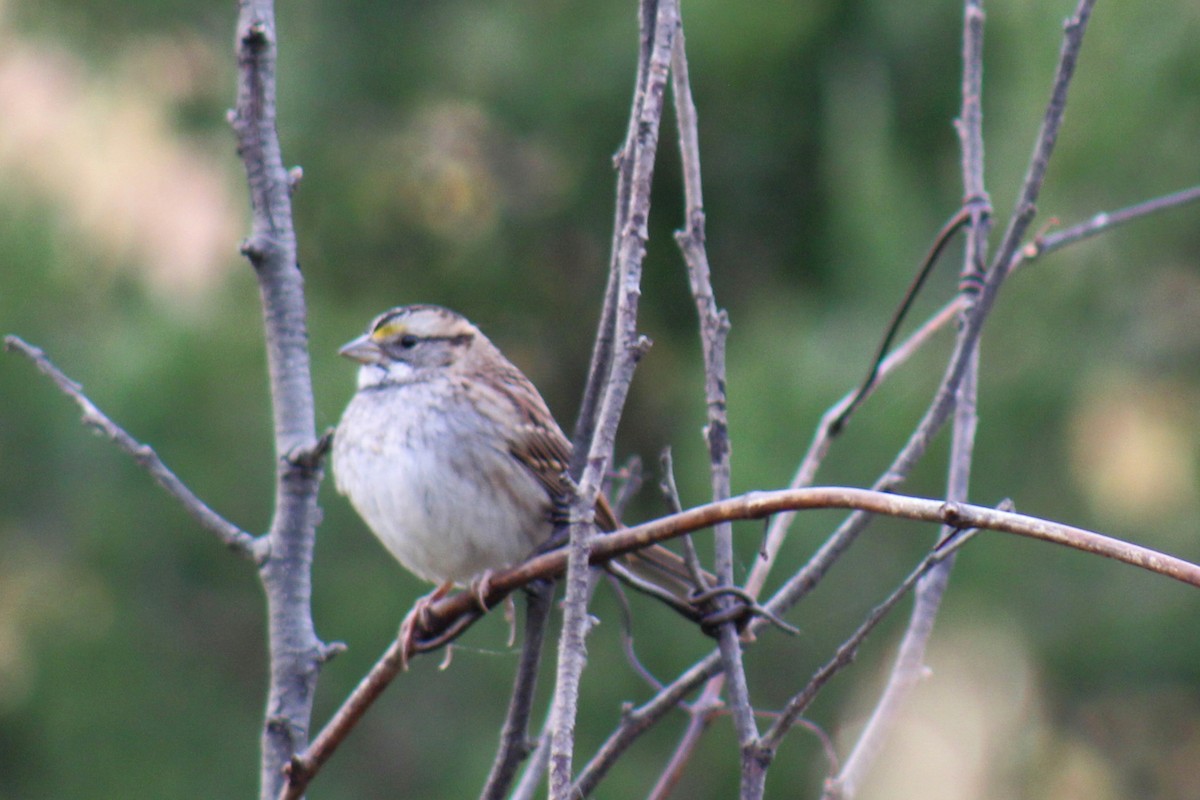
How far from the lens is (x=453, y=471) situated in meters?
2.23

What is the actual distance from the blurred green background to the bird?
1.50 m

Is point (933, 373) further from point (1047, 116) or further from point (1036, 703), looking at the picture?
point (1047, 116)

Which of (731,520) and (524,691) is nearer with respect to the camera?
(731,520)

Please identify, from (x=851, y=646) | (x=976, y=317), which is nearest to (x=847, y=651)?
(x=851, y=646)

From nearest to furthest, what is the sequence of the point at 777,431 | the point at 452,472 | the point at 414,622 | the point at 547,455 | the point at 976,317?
the point at 976,317 → the point at 414,622 → the point at 452,472 → the point at 547,455 → the point at 777,431

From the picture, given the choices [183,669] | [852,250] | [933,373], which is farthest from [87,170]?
[933,373]

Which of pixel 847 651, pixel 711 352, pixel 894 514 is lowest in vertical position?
pixel 847 651

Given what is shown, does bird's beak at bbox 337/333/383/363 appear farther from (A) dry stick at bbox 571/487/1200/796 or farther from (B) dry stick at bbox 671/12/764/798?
(A) dry stick at bbox 571/487/1200/796

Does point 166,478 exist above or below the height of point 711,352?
below

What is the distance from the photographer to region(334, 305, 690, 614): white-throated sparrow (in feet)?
7.23

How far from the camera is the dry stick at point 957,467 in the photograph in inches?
52.2

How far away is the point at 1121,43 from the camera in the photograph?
4289mm

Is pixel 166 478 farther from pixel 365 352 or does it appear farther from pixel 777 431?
pixel 777 431

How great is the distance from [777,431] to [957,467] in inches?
109
